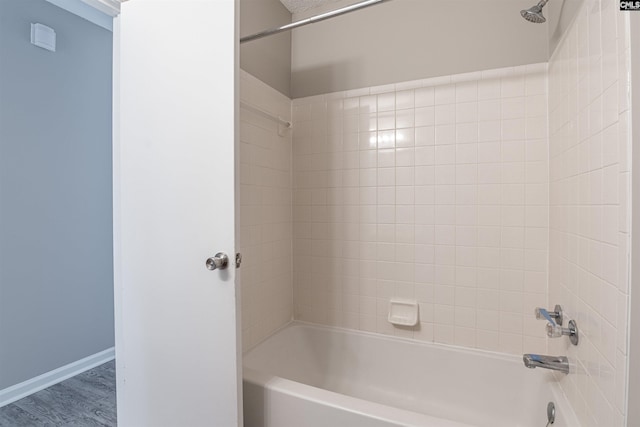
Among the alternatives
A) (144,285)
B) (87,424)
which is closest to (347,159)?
(144,285)

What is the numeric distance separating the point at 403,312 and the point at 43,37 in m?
2.83

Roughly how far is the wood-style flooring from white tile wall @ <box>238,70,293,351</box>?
3.40 feet

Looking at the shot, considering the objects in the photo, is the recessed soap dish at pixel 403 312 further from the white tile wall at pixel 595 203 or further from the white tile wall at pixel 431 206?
the white tile wall at pixel 595 203

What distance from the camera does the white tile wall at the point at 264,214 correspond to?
157 cm

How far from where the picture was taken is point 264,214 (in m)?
1.70

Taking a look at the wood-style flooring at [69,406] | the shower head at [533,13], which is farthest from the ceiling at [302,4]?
the wood-style flooring at [69,406]

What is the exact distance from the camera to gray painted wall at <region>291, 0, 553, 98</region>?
149 centimetres

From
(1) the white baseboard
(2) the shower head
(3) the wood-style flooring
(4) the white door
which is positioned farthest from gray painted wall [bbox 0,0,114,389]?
(2) the shower head

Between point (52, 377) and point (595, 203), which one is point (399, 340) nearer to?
point (595, 203)

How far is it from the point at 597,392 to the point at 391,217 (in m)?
1.05

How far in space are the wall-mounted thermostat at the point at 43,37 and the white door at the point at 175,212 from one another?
126 cm

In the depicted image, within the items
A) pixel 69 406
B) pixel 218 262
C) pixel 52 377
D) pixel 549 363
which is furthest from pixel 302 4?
pixel 52 377

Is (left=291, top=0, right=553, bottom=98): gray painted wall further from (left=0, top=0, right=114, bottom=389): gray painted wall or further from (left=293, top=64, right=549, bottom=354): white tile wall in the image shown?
(left=0, top=0, right=114, bottom=389): gray painted wall

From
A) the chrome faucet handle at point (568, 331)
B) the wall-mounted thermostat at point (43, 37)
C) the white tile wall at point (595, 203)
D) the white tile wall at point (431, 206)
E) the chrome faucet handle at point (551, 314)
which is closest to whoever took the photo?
the white tile wall at point (595, 203)
